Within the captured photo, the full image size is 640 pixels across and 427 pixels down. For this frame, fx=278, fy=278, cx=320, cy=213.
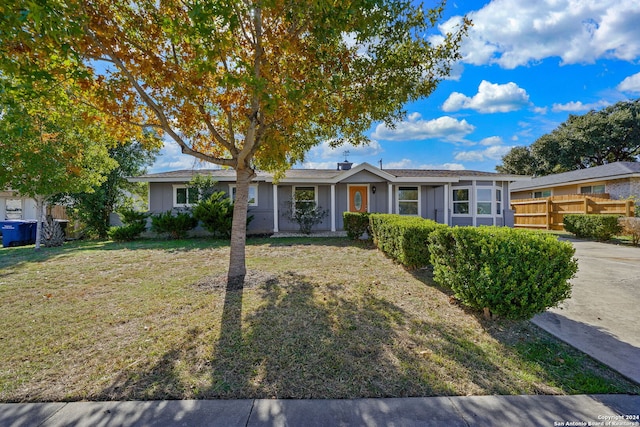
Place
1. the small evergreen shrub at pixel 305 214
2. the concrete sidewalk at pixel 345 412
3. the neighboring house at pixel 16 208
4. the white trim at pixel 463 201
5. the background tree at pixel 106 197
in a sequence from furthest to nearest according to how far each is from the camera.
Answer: the neighboring house at pixel 16 208
the white trim at pixel 463 201
the background tree at pixel 106 197
the small evergreen shrub at pixel 305 214
the concrete sidewalk at pixel 345 412

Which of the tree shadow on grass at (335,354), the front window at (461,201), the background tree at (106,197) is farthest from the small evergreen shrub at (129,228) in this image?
the front window at (461,201)

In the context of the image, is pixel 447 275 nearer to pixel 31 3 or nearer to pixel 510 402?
pixel 510 402

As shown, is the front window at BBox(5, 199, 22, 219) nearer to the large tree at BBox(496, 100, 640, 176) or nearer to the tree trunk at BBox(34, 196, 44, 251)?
the tree trunk at BBox(34, 196, 44, 251)

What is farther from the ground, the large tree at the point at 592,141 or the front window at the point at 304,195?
the large tree at the point at 592,141

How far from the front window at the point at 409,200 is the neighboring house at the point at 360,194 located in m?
0.05

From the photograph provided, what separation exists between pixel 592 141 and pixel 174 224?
35928 millimetres

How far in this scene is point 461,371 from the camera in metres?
2.76

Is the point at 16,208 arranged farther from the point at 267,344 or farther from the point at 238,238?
the point at 267,344

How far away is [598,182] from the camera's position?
1706cm

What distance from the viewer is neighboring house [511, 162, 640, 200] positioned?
1525 cm

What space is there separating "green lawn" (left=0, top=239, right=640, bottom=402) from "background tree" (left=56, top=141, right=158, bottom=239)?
9971 mm

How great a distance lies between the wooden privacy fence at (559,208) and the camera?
13485mm

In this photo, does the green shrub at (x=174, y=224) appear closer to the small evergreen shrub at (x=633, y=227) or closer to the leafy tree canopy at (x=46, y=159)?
the leafy tree canopy at (x=46, y=159)

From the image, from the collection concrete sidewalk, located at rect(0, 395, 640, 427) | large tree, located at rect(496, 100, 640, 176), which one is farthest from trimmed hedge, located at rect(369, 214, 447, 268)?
large tree, located at rect(496, 100, 640, 176)
